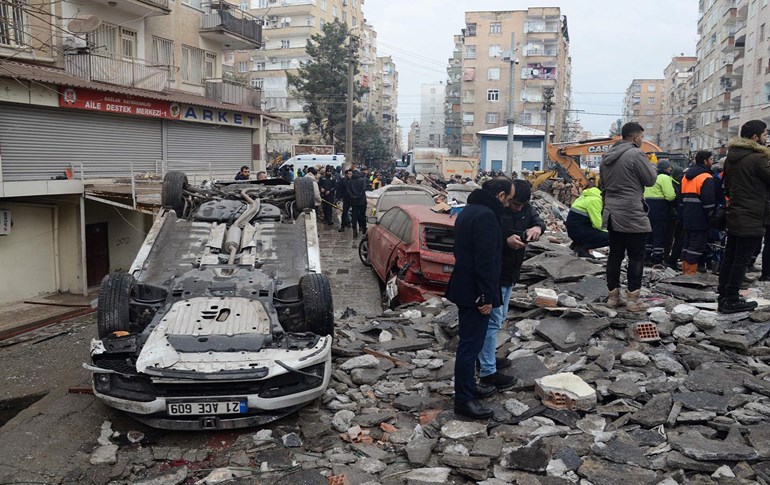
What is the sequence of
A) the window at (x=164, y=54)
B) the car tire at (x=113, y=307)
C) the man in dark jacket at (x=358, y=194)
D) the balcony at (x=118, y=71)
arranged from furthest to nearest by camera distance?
the window at (x=164, y=54), the balcony at (x=118, y=71), the man in dark jacket at (x=358, y=194), the car tire at (x=113, y=307)

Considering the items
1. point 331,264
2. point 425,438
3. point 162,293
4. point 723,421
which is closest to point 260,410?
point 425,438

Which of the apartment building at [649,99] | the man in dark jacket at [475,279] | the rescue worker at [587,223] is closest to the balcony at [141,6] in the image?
the rescue worker at [587,223]

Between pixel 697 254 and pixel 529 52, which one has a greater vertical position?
pixel 529 52

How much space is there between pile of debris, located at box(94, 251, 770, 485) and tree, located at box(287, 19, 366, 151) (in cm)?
4070

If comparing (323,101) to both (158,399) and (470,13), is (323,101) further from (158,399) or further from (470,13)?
(158,399)

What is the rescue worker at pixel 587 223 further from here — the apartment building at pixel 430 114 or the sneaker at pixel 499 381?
the apartment building at pixel 430 114

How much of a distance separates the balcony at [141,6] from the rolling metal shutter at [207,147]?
12.7 ft

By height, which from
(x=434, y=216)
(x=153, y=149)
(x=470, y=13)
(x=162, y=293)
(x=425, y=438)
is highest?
(x=470, y=13)

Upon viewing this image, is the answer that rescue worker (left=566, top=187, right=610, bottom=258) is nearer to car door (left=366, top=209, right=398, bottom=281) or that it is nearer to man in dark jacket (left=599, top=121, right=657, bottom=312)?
man in dark jacket (left=599, top=121, right=657, bottom=312)

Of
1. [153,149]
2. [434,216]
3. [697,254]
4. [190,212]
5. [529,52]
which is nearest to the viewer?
[697,254]

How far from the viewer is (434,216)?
9.65 m

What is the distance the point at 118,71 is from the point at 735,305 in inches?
732

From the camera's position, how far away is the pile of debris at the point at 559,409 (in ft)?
13.3

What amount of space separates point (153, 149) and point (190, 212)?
43.5ft
